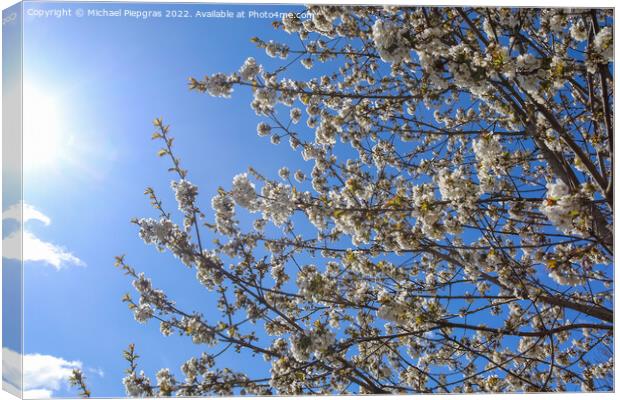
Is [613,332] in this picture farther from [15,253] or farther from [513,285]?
[15,253]

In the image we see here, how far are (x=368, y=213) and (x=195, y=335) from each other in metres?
1.76

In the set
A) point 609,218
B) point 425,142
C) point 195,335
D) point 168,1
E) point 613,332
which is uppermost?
point 168,1

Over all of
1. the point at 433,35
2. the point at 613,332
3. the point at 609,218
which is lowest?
the point at 613,332

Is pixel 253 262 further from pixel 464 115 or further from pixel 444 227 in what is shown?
pixel 464 115

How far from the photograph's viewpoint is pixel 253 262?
14.5 ft

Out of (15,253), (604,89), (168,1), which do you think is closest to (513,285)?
(604,89)

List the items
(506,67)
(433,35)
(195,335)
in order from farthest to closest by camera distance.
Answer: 1. (195,335)
2. (433,35)
3. (506,67)

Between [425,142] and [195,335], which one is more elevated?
[425,142]

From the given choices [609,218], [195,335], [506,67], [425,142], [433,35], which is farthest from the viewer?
[425,142]

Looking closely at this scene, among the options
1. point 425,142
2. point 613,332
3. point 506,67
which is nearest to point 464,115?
point 425,142

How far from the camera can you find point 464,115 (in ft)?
18.8

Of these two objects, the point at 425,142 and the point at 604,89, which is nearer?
the point at 604,89

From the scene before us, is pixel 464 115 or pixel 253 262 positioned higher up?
pixel 464 115

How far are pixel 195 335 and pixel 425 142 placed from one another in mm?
3479
